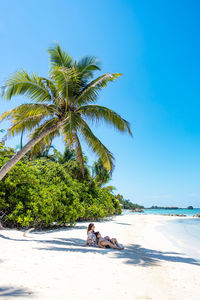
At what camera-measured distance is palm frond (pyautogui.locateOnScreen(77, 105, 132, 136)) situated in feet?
27.9

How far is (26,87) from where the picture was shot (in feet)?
25.8

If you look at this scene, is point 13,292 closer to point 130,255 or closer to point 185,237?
point 130,255

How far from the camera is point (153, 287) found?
353cm

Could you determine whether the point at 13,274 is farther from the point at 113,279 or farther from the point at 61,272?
the point at 113,279

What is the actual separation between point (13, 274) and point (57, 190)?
7138 millimetres

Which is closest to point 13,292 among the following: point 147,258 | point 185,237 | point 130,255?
point 130,255

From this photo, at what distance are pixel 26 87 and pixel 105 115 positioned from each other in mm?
3112

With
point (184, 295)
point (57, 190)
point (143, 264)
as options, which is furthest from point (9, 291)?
point (57, 190)

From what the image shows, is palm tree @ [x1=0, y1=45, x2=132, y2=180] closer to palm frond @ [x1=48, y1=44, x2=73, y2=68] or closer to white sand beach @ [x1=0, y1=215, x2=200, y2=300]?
palm frond @ [x1=48, y1=44, x2=73, y2=68]

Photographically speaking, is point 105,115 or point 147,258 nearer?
point 147,258

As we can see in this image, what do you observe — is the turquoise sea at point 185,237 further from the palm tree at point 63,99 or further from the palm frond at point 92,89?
the palm frond at point 92,89

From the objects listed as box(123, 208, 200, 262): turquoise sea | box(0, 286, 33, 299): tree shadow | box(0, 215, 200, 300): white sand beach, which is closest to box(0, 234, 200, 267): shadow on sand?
box(0, 215, 200, 300): white sand beach

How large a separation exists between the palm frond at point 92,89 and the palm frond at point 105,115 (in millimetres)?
309

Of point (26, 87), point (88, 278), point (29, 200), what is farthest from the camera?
point (29, 200)
